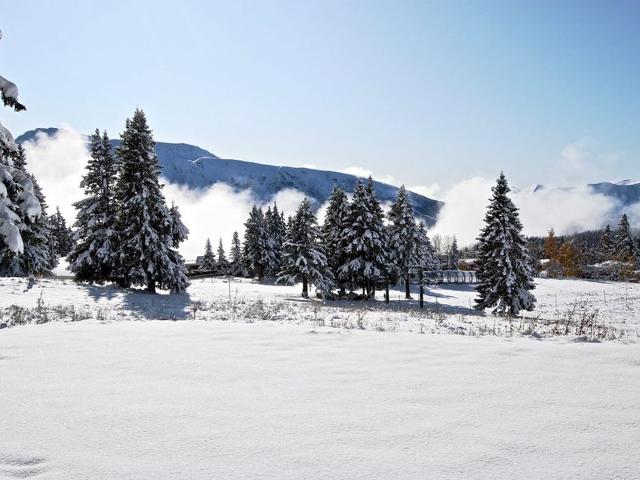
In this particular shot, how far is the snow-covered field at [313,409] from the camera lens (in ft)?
9.58

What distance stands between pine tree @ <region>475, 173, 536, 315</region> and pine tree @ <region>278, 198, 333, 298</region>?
14.6m

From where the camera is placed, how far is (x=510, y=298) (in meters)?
32.5

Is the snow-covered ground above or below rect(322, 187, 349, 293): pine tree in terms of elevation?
below

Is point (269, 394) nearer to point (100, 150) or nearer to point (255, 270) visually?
point (100, 150)

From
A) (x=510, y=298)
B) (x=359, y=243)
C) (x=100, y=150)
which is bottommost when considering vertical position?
(x=510, y=298)

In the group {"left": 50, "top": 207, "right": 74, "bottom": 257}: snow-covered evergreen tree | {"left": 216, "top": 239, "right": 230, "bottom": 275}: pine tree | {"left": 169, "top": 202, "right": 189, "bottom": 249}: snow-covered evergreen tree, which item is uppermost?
{"left": 50, "top": 207, "right": 74, "bottom": 257}: snow-covered evergreen tree

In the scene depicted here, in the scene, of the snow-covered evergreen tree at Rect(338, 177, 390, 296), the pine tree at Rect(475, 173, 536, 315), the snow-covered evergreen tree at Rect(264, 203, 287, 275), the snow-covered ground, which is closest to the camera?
the snow-covered ground

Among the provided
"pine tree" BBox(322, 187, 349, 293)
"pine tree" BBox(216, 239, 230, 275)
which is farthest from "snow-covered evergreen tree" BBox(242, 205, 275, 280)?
"pine tree" BBox(322, 187, 349, 293)

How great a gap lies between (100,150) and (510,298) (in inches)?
1324

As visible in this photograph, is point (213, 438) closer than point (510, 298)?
Yes

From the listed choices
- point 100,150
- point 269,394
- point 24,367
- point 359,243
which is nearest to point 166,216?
point 100,150

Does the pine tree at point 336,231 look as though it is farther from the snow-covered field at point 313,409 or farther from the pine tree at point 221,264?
the pine tree at point 221,264

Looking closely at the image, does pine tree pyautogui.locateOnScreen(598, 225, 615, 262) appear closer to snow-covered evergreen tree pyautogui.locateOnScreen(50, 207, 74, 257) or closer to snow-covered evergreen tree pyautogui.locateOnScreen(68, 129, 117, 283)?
snow-covered evergreen tree pyautogui.locateOnScreen(68, 129, 117, 283)

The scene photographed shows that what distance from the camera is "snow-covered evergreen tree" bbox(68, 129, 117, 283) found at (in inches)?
1163
